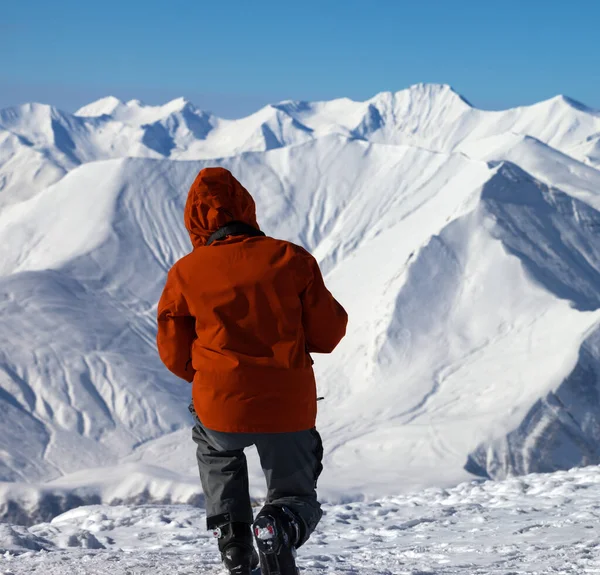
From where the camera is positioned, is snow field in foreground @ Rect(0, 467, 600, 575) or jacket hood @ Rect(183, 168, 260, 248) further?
snow field in foreground @ Rect(0, 467, 600, 575)

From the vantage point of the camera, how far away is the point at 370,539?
8.31m

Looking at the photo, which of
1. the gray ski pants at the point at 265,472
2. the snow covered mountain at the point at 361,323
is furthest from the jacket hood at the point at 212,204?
the snow covered mountain at the point at 361,323

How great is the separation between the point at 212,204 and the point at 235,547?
6.20ft

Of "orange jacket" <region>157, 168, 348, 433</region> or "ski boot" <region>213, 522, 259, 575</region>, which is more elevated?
"orange jacket" <region>157, 168, 348, 433</region>

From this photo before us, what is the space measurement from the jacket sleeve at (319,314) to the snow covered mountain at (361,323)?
2653 centimetres

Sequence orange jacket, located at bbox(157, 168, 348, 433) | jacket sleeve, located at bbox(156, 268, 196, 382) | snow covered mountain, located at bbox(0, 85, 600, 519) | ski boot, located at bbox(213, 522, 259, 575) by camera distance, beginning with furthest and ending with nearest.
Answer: snow covered mountain, located at bbox(0, 85, 600, 519)
ski boot, located at bbox(213, 522, 259, 575)
jacket sleeve, located at bbox(156, 268, 196, 382)
orange jacket, located at bbox(157, 168, 348, 433)

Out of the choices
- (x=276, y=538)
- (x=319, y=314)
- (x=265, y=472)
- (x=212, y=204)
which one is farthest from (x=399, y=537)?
(x=212, y=204)

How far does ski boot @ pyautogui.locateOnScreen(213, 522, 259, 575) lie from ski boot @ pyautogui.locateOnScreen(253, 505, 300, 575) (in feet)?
0.78

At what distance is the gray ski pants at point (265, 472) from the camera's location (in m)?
4.53

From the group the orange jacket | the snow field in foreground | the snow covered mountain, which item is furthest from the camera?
the snow covered mountain

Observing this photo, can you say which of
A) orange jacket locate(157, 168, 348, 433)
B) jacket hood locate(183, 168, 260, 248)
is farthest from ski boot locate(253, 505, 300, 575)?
jacket hood locate(183, 168, 260, 248)

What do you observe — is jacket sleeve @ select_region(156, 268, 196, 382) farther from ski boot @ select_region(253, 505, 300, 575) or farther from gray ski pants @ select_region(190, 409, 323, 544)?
ski boot @ select_region(253, 505, 300, 575)

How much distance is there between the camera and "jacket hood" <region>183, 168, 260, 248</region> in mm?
4570

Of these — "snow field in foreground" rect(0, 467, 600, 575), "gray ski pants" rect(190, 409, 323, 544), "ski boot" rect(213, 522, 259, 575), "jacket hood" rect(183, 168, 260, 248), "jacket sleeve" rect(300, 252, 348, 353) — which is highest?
"jacket hood" rect(183, 168, 260, 248)
